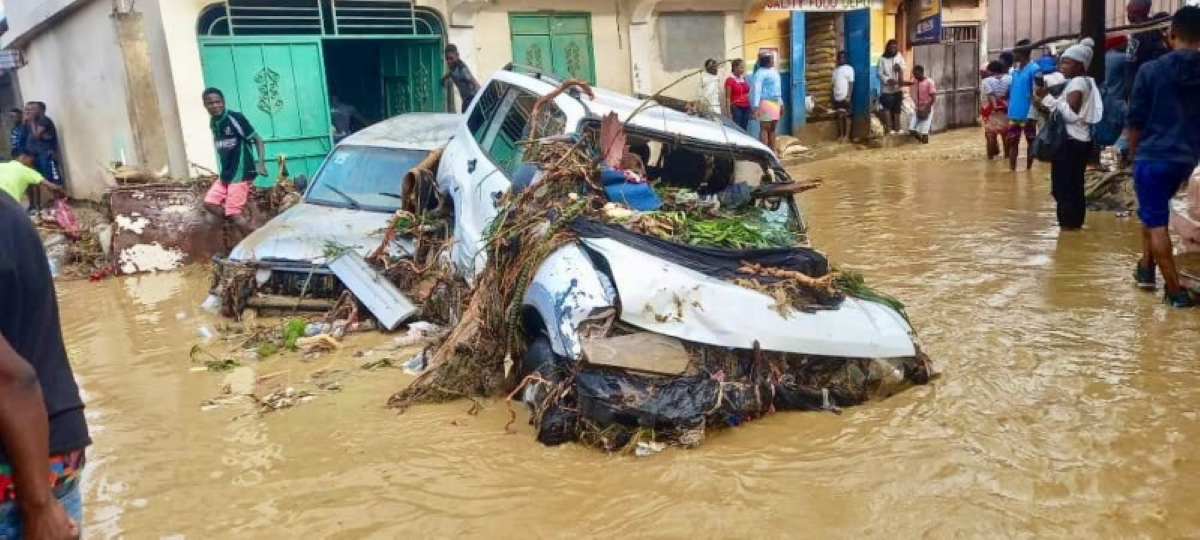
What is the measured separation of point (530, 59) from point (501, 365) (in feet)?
32.6

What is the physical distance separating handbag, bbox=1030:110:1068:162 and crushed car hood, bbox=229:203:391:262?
5.90 m

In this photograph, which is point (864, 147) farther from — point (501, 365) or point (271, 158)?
point (501, 365)

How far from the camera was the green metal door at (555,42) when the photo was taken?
14.0 m

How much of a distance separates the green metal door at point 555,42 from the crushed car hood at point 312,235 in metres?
6.99

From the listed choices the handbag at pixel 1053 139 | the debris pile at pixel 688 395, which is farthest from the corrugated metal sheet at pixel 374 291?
the handbag at pixel 1053 139

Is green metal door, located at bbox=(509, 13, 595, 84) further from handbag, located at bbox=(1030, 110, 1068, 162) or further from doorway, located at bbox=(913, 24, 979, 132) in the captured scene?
doorway, located at bbox=(913, 24, 979, 132)

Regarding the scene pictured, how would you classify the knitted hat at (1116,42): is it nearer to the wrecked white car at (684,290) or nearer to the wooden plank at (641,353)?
the wrecked white car at (684,290)

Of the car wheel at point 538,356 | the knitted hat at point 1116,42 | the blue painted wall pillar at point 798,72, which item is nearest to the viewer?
the car wheel at point 538,356

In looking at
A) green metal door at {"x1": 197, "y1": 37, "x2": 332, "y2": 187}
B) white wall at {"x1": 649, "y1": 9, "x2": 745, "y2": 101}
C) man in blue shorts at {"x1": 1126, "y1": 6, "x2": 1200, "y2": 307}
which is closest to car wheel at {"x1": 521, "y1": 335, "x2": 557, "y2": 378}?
man in blue shorts at {"x1": 1126, "y1": 6, "x2": 1200, "y2": 307}

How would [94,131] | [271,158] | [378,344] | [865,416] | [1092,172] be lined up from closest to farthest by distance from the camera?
[865,416], [378,344], [1092,172], [271,158], [94,131]

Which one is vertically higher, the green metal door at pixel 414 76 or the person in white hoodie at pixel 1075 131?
the green metal door at pixel 414 76

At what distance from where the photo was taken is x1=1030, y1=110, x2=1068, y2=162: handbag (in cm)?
806

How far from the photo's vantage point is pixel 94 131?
13.4m

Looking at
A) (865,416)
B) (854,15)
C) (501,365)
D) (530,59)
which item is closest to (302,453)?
(501,365)
